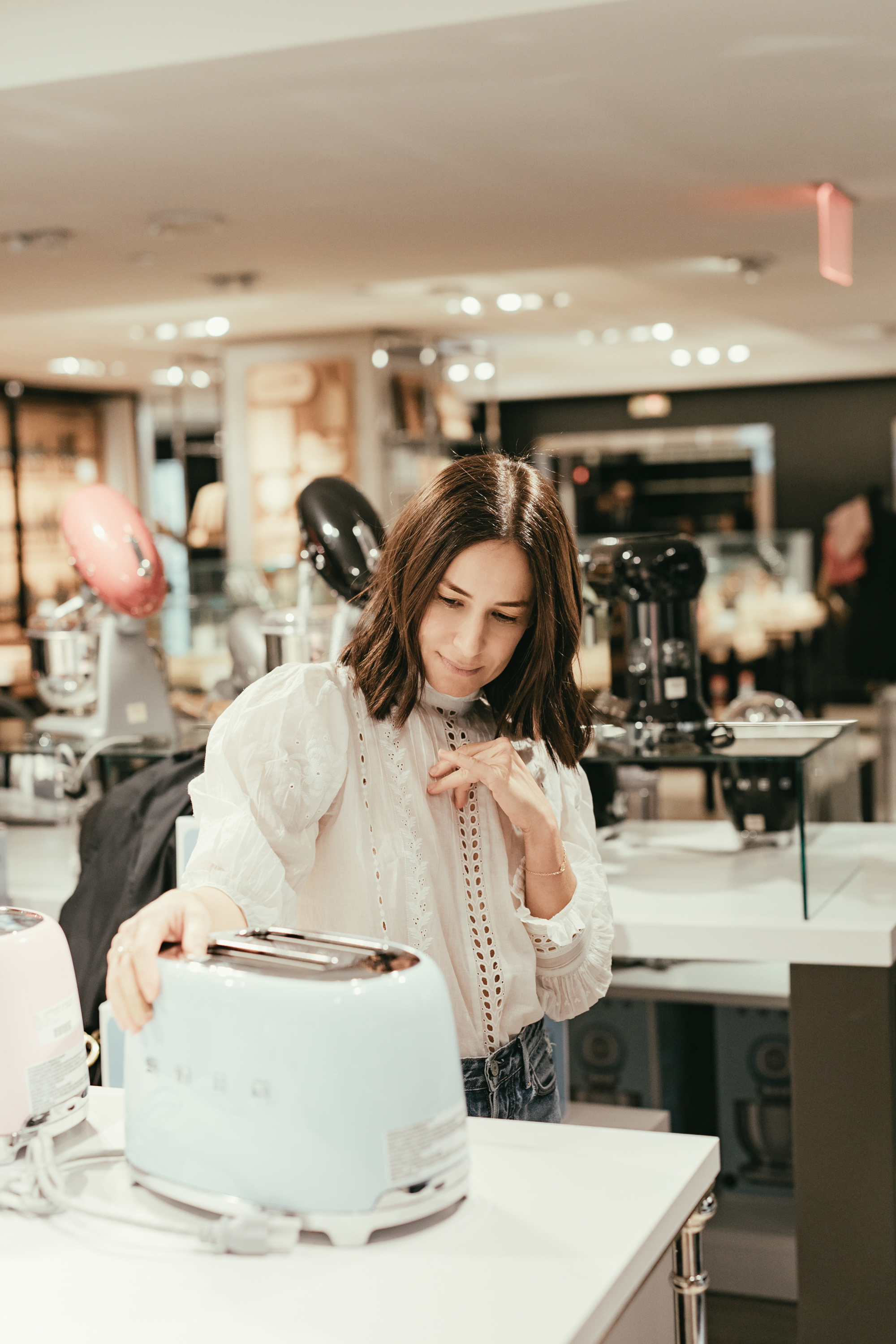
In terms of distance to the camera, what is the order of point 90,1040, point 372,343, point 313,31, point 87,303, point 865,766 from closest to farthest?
point 90,1040 → point 313,31 → point 865,766 → point 87,303 → point 372,343

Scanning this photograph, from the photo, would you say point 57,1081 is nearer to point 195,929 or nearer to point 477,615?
point 195,929

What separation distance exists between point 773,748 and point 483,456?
0.97 meters

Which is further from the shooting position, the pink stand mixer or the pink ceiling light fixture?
the pink ceiling light fixture

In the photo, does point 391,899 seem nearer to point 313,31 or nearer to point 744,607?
point 313,31

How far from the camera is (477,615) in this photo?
152 centimetres

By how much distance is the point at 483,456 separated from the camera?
1605 millimetres

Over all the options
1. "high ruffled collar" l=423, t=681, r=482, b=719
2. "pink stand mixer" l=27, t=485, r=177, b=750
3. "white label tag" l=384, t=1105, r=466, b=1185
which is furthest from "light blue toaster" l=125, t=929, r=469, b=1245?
"pink stand mixer" l=27, t=485, r=177, b=750

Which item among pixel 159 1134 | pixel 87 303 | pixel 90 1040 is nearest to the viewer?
pixel 159 1134

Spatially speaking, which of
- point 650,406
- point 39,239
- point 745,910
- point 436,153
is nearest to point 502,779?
point 745,910

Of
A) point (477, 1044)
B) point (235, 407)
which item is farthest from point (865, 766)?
point (235, 407)

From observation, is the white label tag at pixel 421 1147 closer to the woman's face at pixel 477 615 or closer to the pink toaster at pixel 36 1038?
the pink toaster at pixel 36 1038

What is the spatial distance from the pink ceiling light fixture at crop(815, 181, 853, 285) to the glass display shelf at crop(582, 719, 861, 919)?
2.57 m

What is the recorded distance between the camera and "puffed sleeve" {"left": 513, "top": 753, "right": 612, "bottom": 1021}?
1596mm

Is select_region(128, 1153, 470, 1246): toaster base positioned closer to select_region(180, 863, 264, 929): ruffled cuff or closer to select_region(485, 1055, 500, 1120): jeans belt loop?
select_region(180, 863, 264, 929): ruffled cuff
